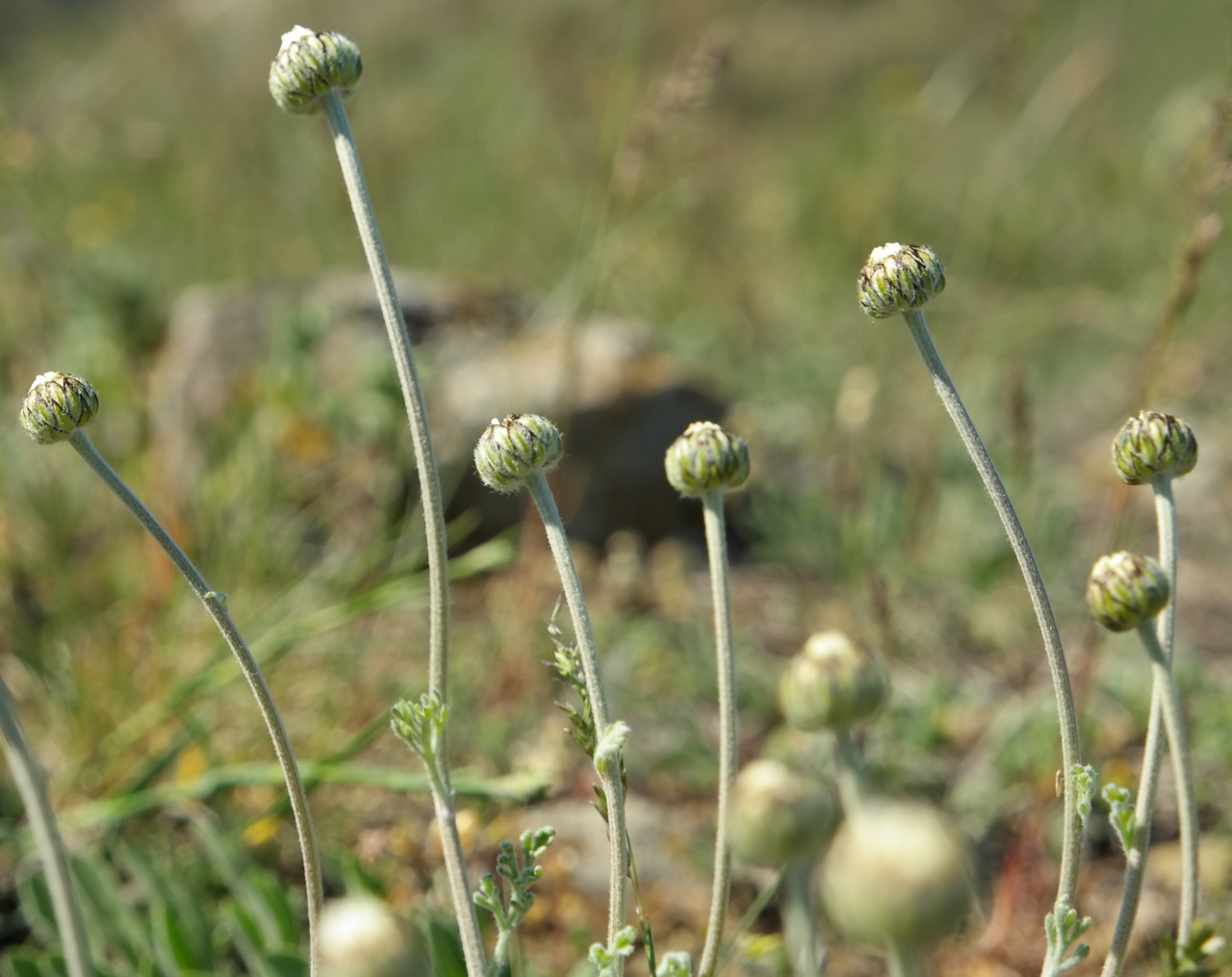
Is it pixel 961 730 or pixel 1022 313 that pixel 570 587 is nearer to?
pixel 961 730

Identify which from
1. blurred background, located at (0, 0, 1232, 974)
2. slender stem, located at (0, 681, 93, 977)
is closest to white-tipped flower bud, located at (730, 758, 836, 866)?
blurred background, located at (0, 0, 1232, 974)

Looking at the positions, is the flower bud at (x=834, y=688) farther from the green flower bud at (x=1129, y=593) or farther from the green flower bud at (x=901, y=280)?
the green flower bud at (x=901, y=280)

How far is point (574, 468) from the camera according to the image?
3781 mm

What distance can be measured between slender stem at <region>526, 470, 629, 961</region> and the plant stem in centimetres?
12

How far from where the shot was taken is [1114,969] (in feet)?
3.50

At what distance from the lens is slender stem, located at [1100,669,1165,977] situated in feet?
3.47

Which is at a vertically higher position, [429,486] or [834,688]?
[429,486]

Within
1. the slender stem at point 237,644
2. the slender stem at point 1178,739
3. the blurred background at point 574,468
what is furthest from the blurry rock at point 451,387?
the slender stem at point 1178,739

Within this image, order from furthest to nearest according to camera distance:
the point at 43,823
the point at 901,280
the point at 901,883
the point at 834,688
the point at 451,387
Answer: the point at 451,387 → the point at 834,688 → the point at 901,280 → the point at 43,823 → the point at 901,883

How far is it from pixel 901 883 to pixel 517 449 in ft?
1.76

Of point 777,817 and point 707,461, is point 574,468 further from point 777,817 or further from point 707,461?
point 777,817

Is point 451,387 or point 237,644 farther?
point 451,387

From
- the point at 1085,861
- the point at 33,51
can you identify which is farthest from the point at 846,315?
the point at 33,51

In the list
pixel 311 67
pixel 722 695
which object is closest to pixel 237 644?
pixel 722 695
